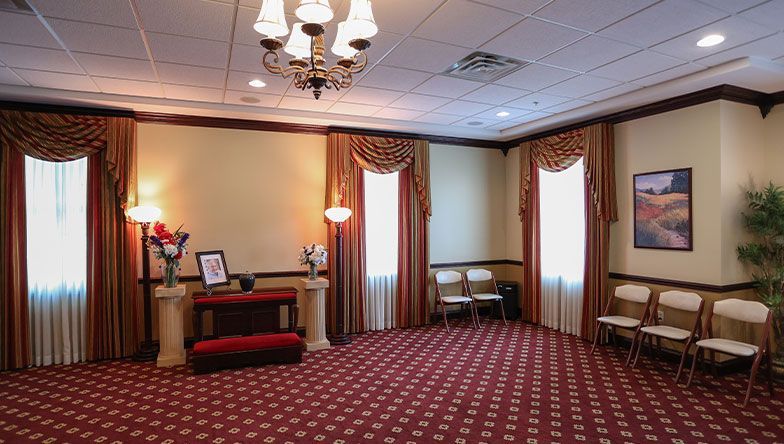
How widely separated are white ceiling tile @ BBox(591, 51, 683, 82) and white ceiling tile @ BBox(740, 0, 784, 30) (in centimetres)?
78

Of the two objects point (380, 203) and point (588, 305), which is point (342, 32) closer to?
point (380, 203)

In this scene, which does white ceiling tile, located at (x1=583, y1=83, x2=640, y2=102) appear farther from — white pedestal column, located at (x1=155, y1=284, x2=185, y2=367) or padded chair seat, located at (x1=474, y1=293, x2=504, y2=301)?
white pedestal column, located at (x1=155, y1=284, x2=185, y2=367)

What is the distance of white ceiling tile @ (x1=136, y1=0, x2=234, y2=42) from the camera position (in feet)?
10.3

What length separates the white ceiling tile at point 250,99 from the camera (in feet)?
17.4

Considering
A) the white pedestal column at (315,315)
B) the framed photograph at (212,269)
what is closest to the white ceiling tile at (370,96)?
the white pedestal column at (315,315)

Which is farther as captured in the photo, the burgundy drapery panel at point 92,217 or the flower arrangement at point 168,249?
the flower arrangement at point 168,249

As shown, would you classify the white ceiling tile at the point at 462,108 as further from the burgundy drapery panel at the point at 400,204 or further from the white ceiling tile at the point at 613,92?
the white ceiling tile at the point at 613,92

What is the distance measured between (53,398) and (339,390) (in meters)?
2.63

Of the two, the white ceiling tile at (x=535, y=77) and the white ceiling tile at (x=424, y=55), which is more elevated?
the white ceiling tile at (x=424, y=55)

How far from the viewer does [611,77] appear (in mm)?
4762

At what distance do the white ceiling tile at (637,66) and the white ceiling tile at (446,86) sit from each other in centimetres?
125

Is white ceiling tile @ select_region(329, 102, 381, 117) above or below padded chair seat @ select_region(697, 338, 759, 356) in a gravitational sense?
above

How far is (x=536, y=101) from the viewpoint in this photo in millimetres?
5684

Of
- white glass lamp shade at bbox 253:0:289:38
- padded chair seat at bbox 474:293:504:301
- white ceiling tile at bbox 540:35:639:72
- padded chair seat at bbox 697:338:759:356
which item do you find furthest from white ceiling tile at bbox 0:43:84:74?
padded chair seat at bbox 697:338:759:356
